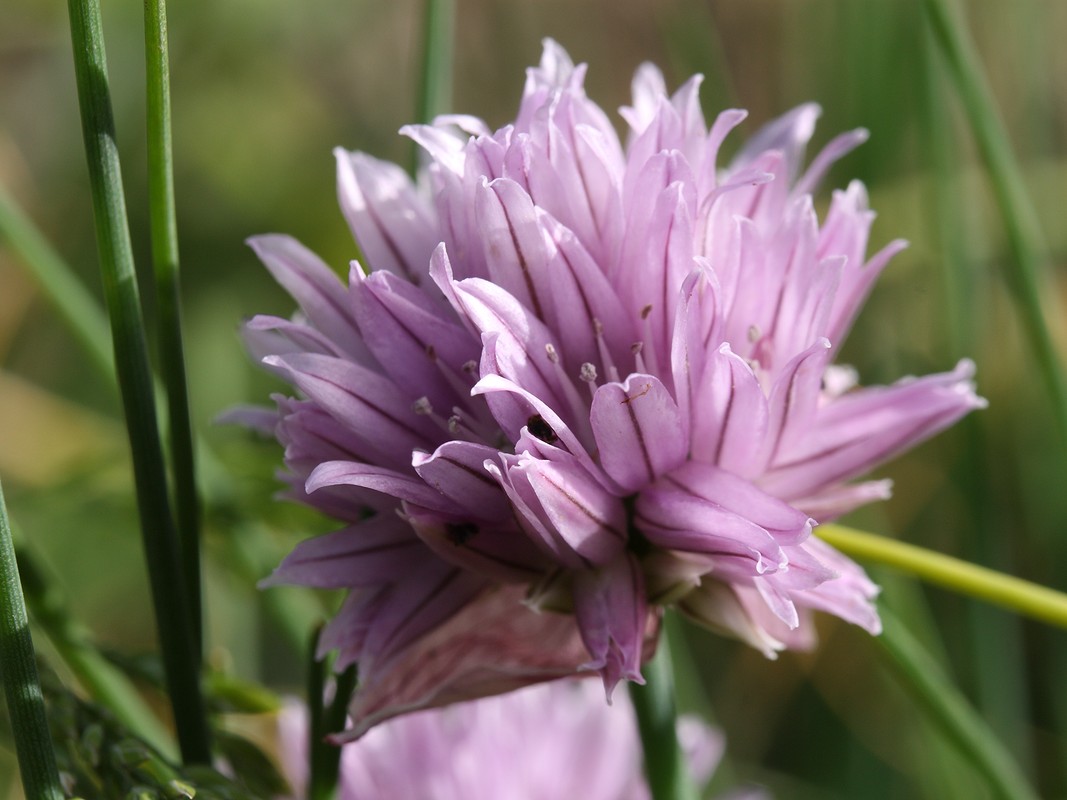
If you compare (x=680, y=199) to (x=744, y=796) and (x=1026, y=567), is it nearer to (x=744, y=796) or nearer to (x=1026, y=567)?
(x=744, y=796)

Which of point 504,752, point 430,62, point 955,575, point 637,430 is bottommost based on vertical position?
point 504,752

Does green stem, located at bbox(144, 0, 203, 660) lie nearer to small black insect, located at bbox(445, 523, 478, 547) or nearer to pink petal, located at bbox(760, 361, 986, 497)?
small black insect, located at bbox(445, 523, 478, 547)

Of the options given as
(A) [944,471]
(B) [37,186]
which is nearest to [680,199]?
(A) [944,471]

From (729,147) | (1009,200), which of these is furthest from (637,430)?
(729,147)

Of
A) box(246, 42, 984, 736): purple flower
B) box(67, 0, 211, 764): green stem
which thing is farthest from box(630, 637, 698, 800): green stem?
box(67, 0, 211, 764): green stem

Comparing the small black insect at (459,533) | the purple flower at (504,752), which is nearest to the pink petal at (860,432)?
the small black insect at (459,533)

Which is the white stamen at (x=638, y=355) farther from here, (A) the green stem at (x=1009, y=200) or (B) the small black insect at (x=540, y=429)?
(A) the green stem at (x=1009, y=200)

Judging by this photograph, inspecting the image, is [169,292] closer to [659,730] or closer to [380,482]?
[380,482]
